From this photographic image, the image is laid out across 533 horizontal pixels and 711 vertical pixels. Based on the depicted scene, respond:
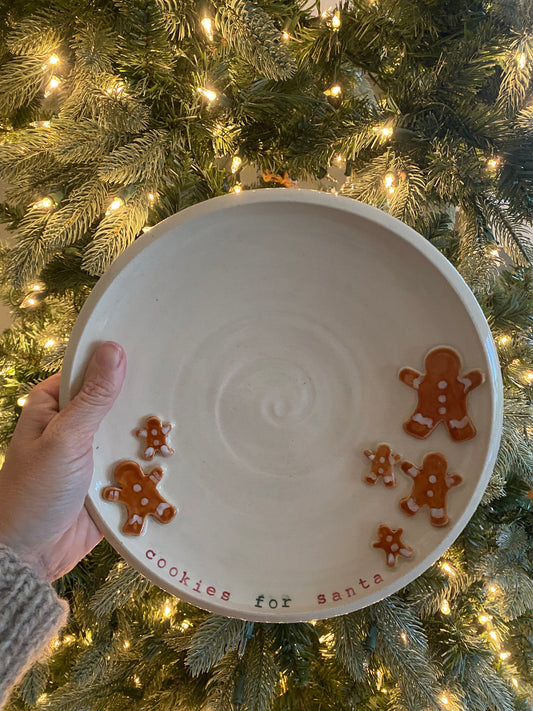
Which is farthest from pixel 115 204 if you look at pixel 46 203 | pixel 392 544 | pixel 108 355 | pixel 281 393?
pixel 392 544

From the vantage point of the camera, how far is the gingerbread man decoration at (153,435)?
24.1 inches

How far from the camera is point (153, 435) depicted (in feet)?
2.01

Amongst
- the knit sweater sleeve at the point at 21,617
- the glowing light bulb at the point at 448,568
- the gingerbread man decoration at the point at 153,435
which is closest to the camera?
the knit sweater sleeve at the point at 21,617

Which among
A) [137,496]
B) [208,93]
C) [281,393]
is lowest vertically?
[137,496]

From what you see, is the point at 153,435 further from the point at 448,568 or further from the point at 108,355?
the point at 448,568

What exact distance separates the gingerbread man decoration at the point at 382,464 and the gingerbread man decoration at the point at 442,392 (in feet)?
0.14

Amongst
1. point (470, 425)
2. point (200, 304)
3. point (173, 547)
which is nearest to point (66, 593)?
point (173, 547)

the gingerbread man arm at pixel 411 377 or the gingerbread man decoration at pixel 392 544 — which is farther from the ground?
the gingerbread man arm at pixel 411 377

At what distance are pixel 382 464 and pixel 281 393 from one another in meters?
0.15

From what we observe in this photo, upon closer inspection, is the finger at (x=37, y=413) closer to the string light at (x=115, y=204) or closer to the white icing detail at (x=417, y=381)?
the string light at (x=115, y=204)

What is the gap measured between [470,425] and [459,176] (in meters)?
0.31

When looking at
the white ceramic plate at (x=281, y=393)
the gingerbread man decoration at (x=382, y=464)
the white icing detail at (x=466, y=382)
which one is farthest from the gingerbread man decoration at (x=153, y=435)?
the white icing detail at (x=466, y=382)

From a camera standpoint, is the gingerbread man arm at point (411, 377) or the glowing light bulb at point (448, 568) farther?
the glowing light bulb at point (448, 568)

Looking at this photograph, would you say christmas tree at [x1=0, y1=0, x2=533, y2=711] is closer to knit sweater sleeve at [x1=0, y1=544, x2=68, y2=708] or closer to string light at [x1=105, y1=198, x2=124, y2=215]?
string light at [x1=105, y1=198, x2=124, y2=215]
